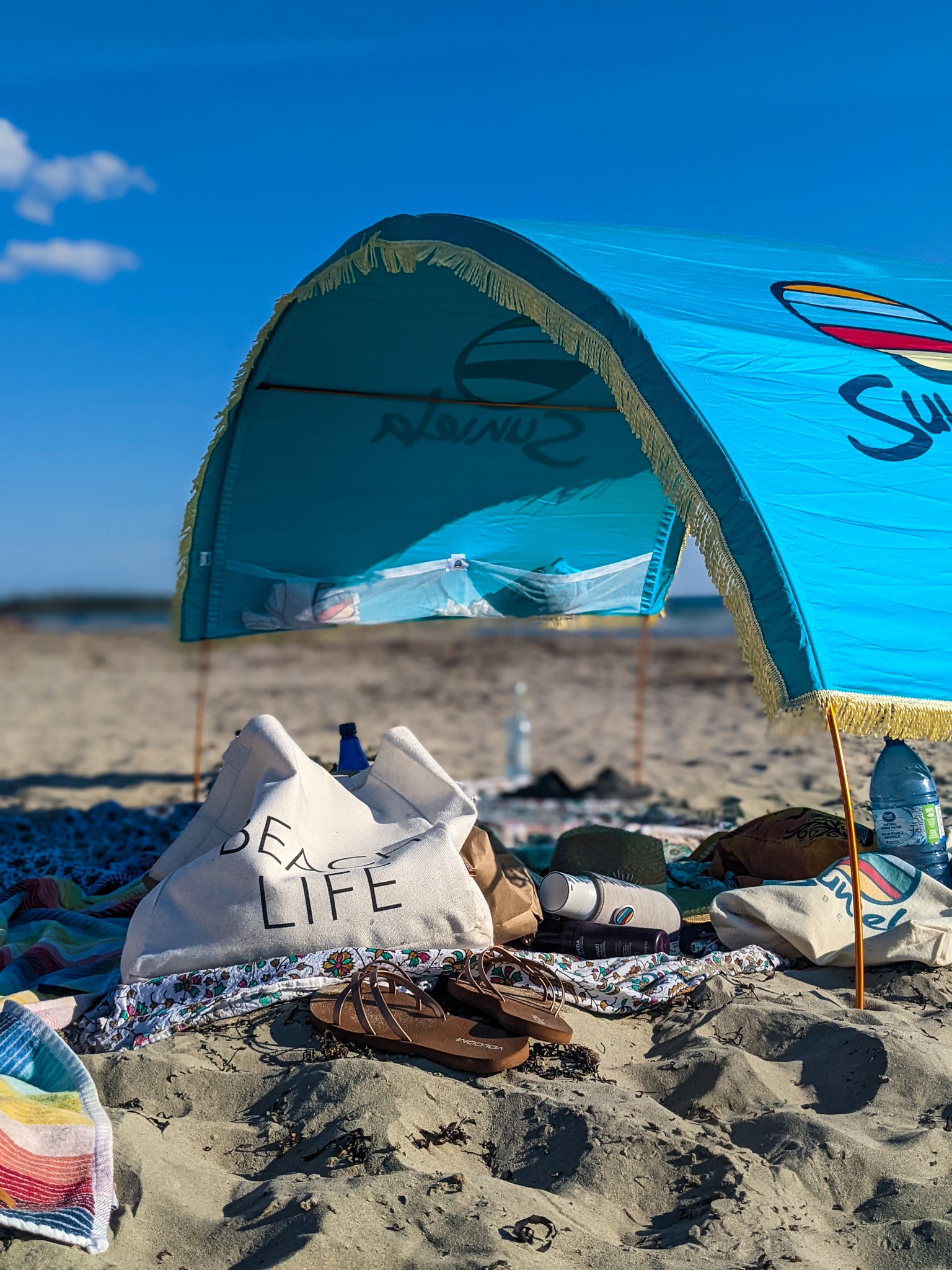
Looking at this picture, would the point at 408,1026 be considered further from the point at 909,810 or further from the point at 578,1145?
the point at 909,810

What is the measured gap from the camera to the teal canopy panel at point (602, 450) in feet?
10.2

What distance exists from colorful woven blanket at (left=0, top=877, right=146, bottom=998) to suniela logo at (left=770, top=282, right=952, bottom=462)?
2.88 m

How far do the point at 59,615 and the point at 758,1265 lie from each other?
35468mm

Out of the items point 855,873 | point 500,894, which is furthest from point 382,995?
point 855,873

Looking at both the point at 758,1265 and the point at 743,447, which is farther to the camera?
the point at 743,447

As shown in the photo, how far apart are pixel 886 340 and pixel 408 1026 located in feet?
9.57

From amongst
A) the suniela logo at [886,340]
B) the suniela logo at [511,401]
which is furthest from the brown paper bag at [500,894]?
the suniela logo at [511,401]

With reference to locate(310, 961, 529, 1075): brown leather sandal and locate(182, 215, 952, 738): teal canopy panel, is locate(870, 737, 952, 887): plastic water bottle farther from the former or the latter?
locate(310, 961, 529, 1075): brown leather sandal

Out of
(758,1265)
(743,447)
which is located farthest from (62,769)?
(758,1265)

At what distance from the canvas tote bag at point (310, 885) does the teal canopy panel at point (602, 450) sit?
1043 mm

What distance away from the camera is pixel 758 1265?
183 centimetres

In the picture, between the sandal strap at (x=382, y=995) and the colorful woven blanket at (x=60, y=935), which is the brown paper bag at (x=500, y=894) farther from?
the colorful woven blanket at (x=60, y=935)

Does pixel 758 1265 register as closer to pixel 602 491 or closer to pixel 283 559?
pixel 283 559

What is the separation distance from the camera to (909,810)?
3748mm
